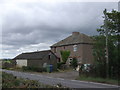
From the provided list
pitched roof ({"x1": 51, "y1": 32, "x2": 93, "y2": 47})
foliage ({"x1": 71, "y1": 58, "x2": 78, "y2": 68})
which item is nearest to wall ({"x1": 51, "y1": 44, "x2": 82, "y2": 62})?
pitched roof ({"x1": 51, "y1": 32, "x2": 93, "y2": 47})

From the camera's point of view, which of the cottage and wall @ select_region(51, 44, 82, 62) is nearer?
the cottage

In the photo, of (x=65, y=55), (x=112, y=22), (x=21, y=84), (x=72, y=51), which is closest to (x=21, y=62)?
(x=65, y=55)

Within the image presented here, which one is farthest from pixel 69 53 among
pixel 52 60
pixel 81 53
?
pixel 52 60

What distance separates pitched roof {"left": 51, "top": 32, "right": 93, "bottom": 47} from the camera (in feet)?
149

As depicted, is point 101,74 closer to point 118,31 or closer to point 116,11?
point 118,31

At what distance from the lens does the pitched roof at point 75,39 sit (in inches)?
1791

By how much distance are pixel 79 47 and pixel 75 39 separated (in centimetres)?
364

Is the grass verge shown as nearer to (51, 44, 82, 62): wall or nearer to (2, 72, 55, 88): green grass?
(2, 72, 55, 88): green grass

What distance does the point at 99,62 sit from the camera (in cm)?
2208

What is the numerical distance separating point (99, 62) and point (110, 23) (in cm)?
459

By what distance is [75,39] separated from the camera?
4759 cm

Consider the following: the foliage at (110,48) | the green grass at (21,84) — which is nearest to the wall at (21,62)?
the foliage at (110,48)

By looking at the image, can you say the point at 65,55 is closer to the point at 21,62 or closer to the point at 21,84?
the point at 21,62

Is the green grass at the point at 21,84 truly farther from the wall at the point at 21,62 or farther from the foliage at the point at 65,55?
the foliage at the point at 65,55
